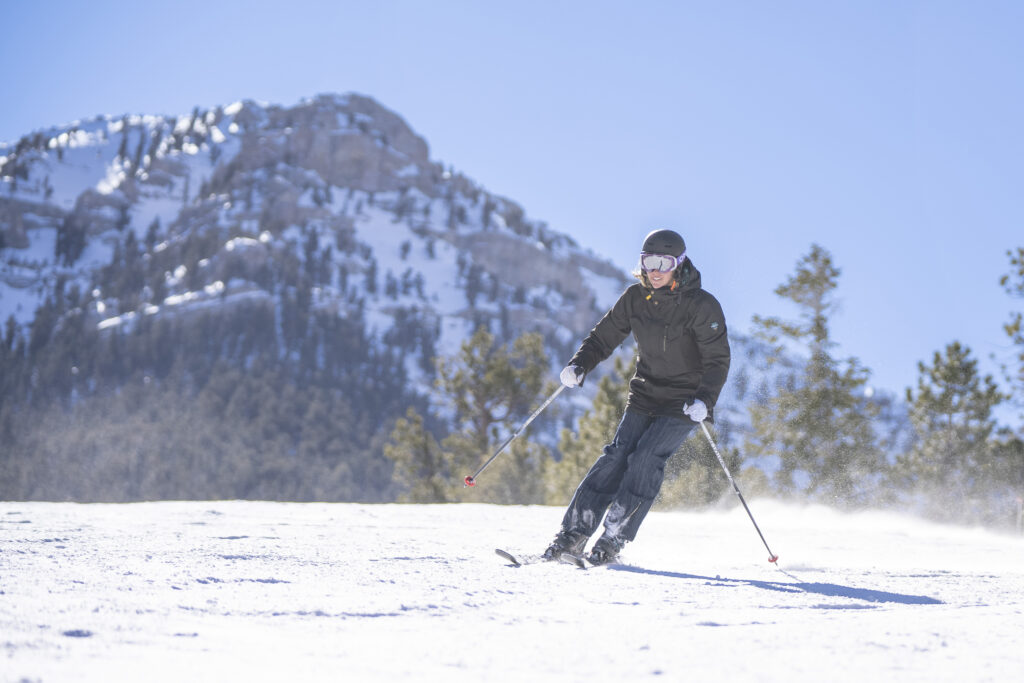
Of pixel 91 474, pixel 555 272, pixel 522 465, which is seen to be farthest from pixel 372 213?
Answer: pixel 522 465

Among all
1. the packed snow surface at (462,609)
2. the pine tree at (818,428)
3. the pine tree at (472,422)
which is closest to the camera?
the packed snow surface at (462,609)

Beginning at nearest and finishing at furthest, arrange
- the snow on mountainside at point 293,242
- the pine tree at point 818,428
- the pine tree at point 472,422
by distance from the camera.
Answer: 1. the pine tree at point 818,428
2. the pine tree at point 472,422
3. the snow on mountainside at point 293,242

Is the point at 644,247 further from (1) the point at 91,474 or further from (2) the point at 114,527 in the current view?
(1) the point at 91,474

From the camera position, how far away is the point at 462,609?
2.43 meters

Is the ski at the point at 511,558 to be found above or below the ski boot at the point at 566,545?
below

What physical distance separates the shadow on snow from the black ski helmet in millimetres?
1413

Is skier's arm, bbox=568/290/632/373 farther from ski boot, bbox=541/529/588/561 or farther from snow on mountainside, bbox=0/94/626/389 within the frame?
snow on mountainside, bbox=0/94/626/389

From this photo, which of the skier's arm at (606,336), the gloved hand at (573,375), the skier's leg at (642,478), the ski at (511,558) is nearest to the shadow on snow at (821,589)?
the skier's leg at (642,478)

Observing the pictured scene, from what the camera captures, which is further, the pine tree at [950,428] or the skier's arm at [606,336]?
the pine tree at [950,428]

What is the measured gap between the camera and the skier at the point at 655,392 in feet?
12.5

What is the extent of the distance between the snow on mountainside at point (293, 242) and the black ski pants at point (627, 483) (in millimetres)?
126331

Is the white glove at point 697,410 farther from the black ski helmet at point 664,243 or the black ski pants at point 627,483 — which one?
Result: the black ski helmet at point 664,243

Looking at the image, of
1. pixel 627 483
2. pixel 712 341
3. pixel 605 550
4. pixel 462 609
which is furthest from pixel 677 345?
pixel 462 609

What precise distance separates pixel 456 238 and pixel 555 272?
77.2ft
